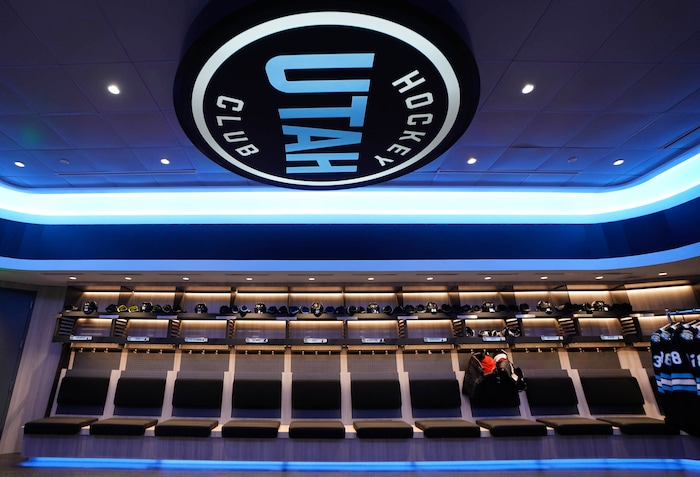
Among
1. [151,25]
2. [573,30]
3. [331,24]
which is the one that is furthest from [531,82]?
[151,25]

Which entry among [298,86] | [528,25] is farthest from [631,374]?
[298,86]

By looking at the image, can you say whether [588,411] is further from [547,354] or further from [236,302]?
[236,302]

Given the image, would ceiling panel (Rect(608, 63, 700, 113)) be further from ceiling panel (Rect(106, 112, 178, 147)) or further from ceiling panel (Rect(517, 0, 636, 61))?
ceiling panel (Rect(106, 112, 178, 147))

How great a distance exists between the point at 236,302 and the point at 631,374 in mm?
6647

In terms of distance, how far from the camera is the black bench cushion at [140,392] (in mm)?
5125

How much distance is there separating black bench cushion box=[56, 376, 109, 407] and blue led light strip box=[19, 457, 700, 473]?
761 mm

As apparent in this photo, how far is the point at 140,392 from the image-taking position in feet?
17.0

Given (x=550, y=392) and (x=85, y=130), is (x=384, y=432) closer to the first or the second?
(x=550, y=392)

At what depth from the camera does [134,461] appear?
4504mm

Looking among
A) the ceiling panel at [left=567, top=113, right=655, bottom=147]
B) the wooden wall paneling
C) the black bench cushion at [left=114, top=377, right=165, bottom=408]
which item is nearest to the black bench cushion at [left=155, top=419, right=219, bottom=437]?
the black bench cushion at [left=114, top=377, right=165, bottom=408]

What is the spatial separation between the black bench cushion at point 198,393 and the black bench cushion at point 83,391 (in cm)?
111

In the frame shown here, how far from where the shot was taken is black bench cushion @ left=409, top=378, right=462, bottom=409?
5.09 metres

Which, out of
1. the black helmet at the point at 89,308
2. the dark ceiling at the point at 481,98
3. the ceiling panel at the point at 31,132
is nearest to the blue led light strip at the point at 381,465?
the black helmet at the point at 89,308

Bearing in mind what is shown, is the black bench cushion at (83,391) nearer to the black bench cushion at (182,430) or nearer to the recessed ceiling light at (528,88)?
the black bench cushion at (182,430)
